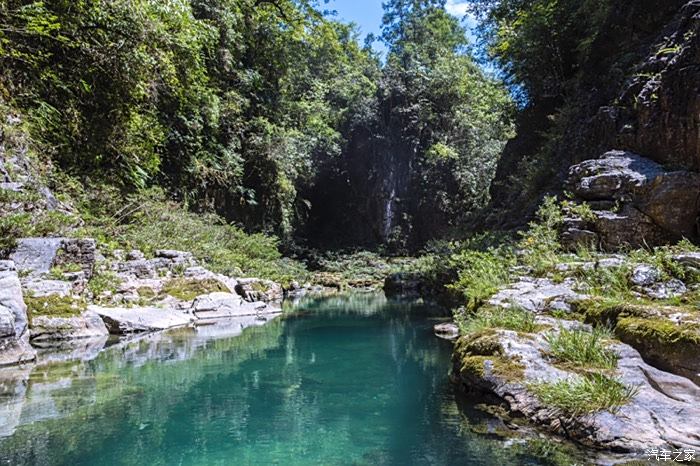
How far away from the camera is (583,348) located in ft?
14.6

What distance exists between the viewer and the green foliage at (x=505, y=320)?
5.46 meters

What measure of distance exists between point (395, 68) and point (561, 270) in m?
23.0

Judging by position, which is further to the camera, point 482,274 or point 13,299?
point 482,274

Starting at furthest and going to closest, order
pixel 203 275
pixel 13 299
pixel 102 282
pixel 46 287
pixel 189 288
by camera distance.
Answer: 1. pixel 203 275
2. pixel 189 288
3. pixel 102 282
4. pixel 46 287
5. pixel 13 299

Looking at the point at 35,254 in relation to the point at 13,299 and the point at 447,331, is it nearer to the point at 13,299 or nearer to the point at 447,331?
the point at 13,299

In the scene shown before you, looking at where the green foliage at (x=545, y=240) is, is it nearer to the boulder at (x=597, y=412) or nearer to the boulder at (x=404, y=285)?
the boulder at (x=597, y=412)

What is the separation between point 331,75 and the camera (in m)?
32.1

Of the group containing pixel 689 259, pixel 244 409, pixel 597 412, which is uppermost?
pixel 689 259

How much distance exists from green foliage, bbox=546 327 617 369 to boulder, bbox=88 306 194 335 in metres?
7.46

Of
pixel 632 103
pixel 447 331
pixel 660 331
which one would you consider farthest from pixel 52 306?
pixel 632 103

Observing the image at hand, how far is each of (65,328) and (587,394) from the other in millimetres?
7714

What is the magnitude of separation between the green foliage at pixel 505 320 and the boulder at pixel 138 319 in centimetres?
621

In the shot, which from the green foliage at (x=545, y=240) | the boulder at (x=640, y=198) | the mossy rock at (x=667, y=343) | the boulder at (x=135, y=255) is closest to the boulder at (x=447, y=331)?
the green foliage at (x=545, y=240)

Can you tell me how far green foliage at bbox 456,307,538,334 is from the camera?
5.46 meters
